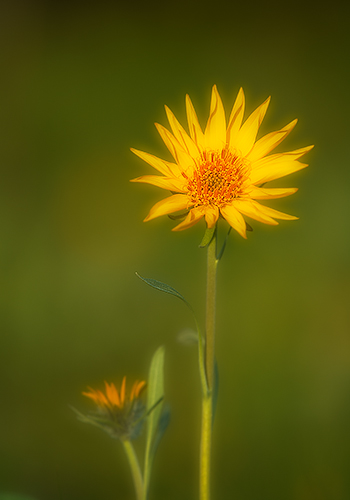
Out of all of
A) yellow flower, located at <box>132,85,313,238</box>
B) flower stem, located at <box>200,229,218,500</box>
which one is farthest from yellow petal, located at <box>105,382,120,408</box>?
yellow flower, located at <box>132,85,313,238</box>

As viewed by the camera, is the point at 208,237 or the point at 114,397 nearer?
the point at 208,237

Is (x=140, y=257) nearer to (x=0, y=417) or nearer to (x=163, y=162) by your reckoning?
(x=0, y=417)

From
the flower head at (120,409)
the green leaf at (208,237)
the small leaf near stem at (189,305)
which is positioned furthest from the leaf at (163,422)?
the green leaf at (208,237)

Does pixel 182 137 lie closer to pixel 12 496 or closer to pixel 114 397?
pixel 114 397

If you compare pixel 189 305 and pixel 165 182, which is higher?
pixel 165 182

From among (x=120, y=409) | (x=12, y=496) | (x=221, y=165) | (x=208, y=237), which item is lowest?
(x=12, y=496)

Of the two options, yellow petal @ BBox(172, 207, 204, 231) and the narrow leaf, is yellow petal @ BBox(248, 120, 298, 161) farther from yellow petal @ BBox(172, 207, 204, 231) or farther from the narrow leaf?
the narrow leaf

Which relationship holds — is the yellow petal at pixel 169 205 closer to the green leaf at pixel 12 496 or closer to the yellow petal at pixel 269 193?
the yellow petal at pixel 269 193

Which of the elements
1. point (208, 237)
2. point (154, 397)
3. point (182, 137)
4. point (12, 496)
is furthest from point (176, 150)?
point (12, 496)

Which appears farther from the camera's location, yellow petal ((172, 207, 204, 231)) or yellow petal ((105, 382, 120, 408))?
yellow petal ((105, 382, 120, 408))
